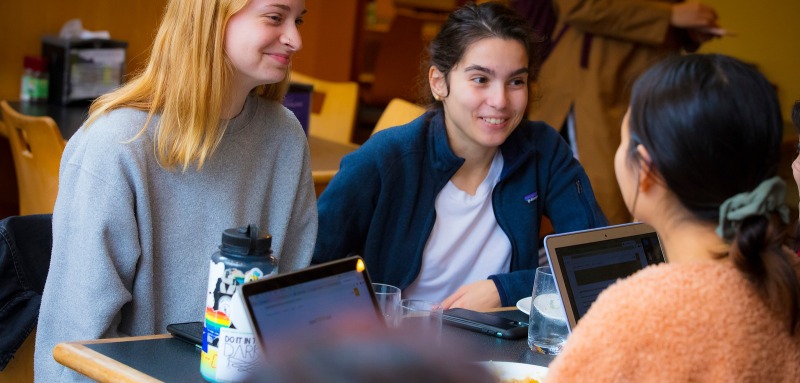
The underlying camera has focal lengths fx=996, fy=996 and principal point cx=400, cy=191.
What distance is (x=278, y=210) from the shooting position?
6.24ft

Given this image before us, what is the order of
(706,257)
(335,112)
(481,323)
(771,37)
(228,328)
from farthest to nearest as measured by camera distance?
1. (771,37)
2. (335,112)
3. (481,323)
4. (228,328)
5. (706,257)

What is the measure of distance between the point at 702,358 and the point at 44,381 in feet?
3.69

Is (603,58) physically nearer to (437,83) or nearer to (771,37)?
(437,83)

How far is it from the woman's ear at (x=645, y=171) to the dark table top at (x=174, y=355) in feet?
1.05

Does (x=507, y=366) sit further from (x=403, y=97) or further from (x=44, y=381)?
(x=403, y=97)

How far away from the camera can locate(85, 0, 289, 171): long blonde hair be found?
1.68 m

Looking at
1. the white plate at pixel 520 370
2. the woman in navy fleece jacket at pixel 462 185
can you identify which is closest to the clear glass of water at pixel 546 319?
the white plate at pixel 520 370

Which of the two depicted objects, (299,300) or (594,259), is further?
(594,259)

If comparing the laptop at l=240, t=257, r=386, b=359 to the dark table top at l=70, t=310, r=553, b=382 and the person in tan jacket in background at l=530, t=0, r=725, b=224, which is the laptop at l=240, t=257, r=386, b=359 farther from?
the person in tan jacket in background at l=530, t=0, r=725, b=224

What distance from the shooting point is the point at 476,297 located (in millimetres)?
2045

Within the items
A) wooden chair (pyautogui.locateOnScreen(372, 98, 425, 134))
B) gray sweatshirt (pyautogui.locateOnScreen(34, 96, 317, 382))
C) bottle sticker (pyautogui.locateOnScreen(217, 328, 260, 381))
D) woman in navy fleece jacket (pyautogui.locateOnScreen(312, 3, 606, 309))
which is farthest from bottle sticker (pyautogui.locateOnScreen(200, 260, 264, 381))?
wooden chair (pyautogui.locateOnScreen(372, 98, 425, 134))

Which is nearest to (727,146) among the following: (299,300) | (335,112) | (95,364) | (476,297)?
(299,300)

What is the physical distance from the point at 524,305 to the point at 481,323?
179mm

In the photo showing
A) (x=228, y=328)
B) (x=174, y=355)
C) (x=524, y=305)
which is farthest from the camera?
(x=524, y=305)
